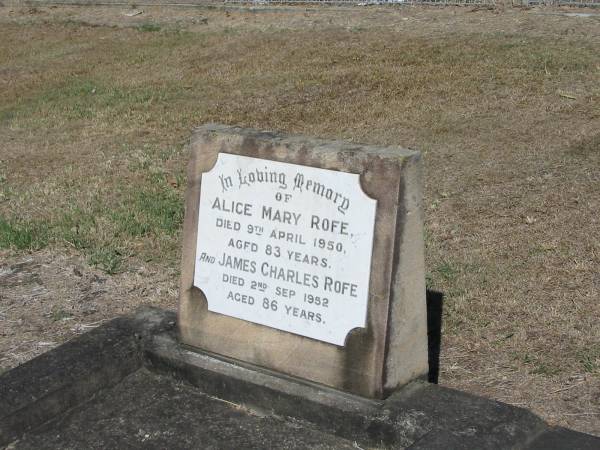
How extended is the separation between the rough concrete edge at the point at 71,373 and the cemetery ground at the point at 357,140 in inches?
30.2

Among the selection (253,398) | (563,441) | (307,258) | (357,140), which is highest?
(307,258)

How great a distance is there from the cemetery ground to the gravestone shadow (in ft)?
0.17

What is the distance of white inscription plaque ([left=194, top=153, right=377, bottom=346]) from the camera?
156 inches

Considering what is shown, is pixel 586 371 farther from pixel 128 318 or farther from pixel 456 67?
pixel 456 67

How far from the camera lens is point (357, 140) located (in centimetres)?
916

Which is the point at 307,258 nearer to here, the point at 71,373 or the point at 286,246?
the point at 286,246

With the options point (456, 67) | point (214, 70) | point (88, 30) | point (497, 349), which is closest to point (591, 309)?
point (497, 349)

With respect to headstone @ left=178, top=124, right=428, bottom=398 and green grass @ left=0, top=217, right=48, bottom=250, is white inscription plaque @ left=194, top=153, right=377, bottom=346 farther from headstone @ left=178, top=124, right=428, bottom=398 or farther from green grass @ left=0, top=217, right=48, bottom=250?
green grass @ left=0, top=217, right=48, bottom=250

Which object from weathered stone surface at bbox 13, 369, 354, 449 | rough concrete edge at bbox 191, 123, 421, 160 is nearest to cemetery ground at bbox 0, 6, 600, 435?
weathered stone surface at bbox 13, 369, 354, 449

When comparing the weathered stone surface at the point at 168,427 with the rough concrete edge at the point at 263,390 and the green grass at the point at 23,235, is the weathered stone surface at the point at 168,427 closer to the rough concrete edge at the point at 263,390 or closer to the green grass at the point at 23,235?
the rough concrete edge at the point at 263,390

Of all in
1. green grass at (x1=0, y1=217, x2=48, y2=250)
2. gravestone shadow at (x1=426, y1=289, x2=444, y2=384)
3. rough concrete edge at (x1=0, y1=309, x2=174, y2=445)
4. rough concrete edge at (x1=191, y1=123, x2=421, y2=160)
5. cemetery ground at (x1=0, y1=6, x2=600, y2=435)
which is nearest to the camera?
rough concrete edge at (x1=191, y1=123, x2=421, y2=160)

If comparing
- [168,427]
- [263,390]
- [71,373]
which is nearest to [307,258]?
[263,390]

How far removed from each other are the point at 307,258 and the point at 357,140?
16.9 feet

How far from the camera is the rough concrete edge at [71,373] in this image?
414 centimetres
